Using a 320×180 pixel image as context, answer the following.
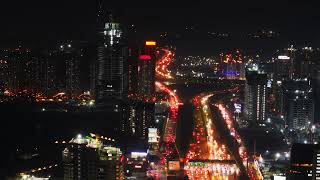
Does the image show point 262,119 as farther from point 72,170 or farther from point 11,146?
point 72,170

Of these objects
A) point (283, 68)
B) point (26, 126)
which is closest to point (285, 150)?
point (26, 126)

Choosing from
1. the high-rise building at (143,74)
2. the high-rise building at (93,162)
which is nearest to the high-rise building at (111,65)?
the high-rise building at (143,74)

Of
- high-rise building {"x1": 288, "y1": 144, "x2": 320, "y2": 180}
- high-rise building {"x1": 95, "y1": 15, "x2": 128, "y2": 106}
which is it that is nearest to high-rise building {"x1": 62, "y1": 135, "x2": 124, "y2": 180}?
high-rise building {"x1": 288, "y1": 144, "x2": 320, "y2": 180}

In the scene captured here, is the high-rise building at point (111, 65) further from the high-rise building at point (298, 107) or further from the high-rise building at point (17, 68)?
the high-rise building at point (298, 107)

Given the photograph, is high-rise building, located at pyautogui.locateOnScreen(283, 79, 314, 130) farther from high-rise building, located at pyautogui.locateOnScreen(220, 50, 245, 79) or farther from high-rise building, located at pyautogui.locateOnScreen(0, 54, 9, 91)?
high-rise building, located at pyautogui.locateOnScreen(220, 50, 245, 79)

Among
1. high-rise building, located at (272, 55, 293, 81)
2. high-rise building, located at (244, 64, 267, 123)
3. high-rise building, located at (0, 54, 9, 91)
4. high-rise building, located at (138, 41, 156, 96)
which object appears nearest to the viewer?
high-rise building, located at (244, 64, 267, 123)

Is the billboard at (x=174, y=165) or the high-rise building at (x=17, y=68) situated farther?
the high-rise building at (x=17, y=68)
